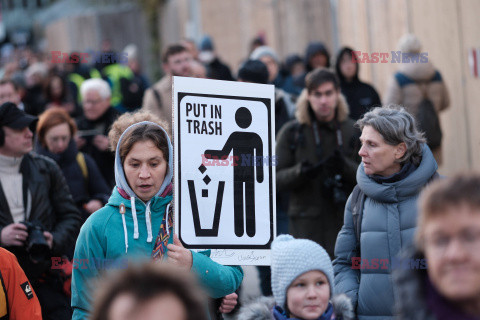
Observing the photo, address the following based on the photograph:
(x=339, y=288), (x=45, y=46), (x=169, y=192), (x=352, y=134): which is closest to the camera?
(x=169, y=192)

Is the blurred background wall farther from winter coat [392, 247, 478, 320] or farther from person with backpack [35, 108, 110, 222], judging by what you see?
winter coat [392, 247, 478, 320]

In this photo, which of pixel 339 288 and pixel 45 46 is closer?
pixel 339 288

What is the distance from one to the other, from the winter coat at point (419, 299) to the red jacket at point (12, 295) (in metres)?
2.72

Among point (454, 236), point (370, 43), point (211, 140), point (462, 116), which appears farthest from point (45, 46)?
point (454, 236)

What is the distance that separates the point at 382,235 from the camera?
204 inches

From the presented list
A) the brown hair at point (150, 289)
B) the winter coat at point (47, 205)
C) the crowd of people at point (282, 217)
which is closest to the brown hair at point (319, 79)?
the crowd of people at point (282, 217)

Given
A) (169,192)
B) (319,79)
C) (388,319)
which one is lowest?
(388,319)

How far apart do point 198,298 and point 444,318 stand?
0.74 metres

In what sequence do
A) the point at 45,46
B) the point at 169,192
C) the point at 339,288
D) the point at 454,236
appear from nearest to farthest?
the point at 454,236 < the point at 169,192 < the point at 339,288 < the point at 45,46

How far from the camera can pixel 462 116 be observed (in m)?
11.9

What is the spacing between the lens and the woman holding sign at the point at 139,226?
4543mm

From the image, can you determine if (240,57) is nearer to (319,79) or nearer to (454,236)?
(319,79)

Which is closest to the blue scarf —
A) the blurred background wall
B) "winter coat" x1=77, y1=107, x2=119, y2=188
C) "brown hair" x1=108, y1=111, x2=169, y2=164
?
"brown hair" x1=108, y1=111, x2=169, y2=164

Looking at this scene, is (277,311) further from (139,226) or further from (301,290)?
(139,226)
